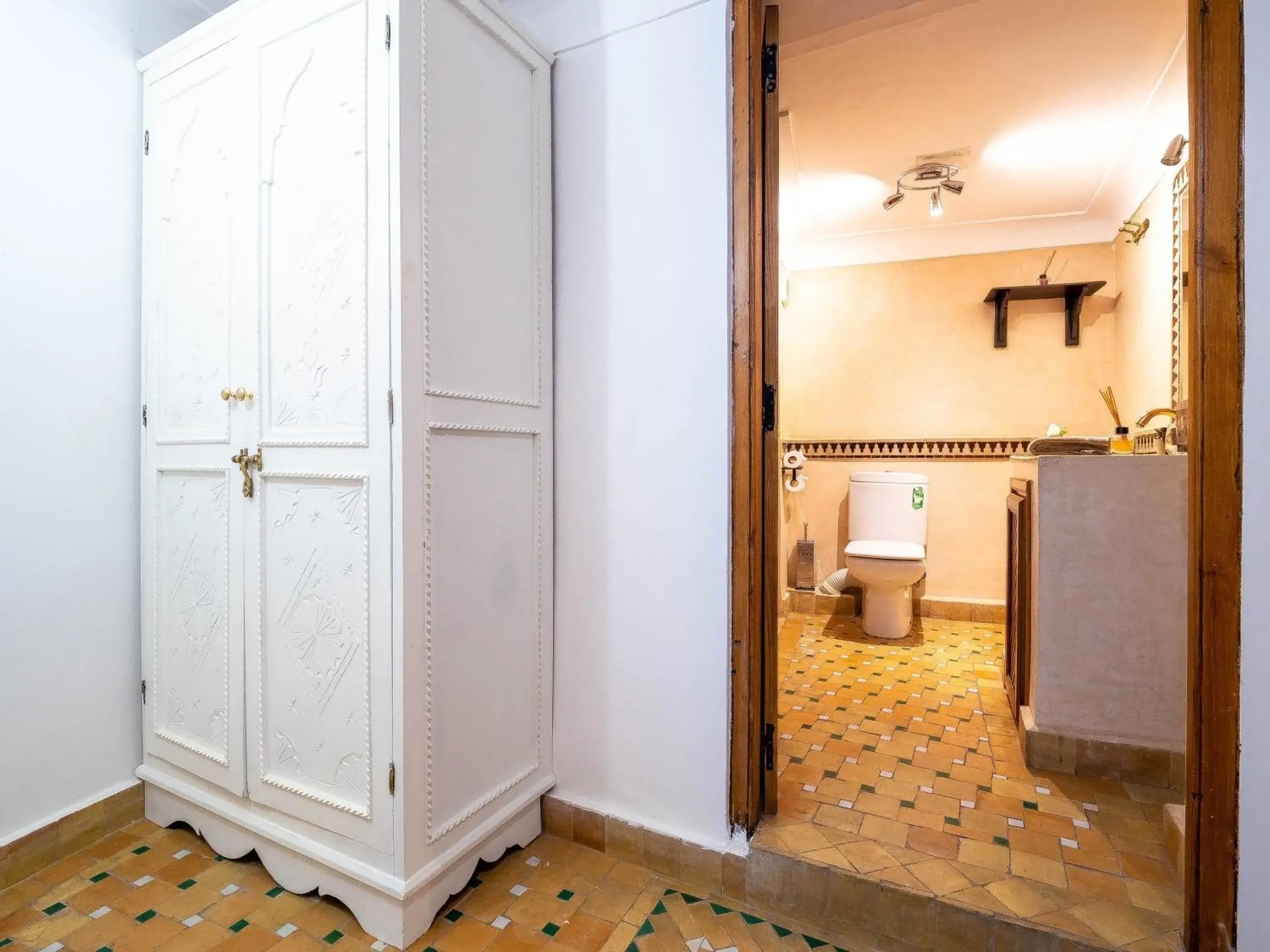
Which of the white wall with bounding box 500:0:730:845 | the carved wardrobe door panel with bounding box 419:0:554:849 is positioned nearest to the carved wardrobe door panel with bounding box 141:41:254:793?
the carved wardrobe door panel with bounding box 419:0:554:849

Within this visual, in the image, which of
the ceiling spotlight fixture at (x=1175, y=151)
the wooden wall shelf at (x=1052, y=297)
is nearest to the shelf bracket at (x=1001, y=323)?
the wooden wall shelf at (x=1052, y=297)

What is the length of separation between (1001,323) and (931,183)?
101cm

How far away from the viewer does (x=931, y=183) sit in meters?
3.17

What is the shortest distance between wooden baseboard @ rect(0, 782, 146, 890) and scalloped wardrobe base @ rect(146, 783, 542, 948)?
0.13 feet

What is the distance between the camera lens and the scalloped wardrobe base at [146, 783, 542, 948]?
4.36 ft

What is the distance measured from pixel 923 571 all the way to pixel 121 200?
3438 millimetres

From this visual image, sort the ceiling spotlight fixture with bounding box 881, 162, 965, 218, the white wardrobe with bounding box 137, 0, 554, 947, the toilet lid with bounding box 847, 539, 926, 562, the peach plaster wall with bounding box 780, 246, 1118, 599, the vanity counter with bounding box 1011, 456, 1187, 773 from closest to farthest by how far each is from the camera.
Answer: the white wardrobe with bounding box 137, 0, 554, 947 < the vanity counter with bounding box 1011, 456, 1187, 773 < the ceiling spotlight fixture with bounding box 881, 162, 965, 218 < the toilet lid with bounding box 847, 539, 926, 562 < the peach plaster wall with bounding box 780, 246, 1118, 599

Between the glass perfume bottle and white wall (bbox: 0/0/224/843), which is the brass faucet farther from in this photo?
white wall (bbox: 0/0/224/843)

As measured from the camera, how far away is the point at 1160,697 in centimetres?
182

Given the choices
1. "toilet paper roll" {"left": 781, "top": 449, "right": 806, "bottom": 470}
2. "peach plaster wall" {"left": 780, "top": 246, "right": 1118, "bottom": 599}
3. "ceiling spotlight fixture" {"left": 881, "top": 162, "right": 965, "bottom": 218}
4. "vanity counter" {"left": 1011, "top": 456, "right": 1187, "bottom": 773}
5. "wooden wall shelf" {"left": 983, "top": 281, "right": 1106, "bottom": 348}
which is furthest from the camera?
"toilet paper roll" {"left": 781, "top": 449, "right": 806, "bottom": 470}

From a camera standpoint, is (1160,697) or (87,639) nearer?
(87,639)

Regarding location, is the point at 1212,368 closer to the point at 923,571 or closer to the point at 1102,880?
the point at 1102,880

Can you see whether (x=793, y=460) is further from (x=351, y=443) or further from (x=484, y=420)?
(x=351, y=443)

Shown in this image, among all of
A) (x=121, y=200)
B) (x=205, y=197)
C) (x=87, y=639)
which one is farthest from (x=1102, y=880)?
(x=121, y=200)
